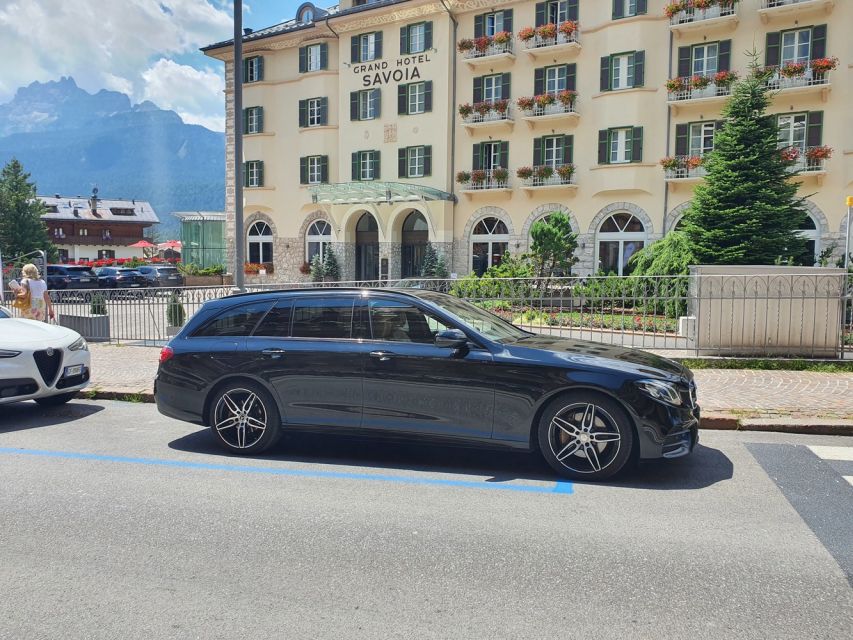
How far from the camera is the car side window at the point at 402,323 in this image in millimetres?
6418

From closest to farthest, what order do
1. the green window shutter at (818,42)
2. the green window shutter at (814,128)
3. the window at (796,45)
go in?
the green window shutter at (818,42), the green window shutter at (814,128), the window at (796,45)

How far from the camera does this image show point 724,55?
1168 inches

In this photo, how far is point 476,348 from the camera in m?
6.19

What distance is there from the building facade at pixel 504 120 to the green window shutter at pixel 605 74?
0.09 metres

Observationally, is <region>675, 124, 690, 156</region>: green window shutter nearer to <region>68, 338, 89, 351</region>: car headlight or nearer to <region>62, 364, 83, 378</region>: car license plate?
<region>68, 338, 89, 351</region>: car headlight

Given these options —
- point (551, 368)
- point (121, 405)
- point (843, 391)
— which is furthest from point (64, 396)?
point (843, 391)

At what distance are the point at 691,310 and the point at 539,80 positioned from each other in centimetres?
2436

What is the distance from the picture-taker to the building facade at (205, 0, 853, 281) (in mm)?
28469

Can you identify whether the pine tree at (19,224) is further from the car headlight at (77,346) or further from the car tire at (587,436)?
the car tire at (587,436)

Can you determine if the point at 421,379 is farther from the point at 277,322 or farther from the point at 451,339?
the point at 277,322

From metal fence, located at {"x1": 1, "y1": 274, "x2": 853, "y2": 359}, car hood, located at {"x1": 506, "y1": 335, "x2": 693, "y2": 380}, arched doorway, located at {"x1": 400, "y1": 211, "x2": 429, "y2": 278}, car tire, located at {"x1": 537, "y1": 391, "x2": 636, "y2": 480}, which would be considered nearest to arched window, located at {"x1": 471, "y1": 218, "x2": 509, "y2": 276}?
arched doorway, located at {"x1": 400, "y1": 211, "x2": 429, "y2": 278}

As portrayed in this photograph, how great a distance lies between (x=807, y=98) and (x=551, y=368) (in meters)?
27.8

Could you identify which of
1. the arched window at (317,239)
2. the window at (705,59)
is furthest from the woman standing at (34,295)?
the arched window at (317,239)

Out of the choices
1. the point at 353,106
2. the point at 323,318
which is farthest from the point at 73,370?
the point at 353,106
